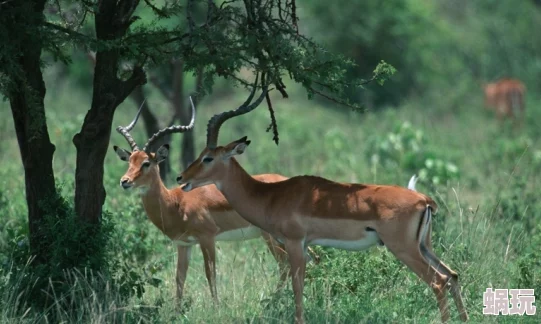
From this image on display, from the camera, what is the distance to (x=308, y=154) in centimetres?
1509

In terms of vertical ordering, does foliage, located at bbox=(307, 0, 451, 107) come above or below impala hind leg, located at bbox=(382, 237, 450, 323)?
above

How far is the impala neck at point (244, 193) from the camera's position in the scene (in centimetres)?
721

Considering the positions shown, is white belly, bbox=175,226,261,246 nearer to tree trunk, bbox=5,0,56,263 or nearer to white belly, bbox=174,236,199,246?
white belly, bbox=174,236,199,246

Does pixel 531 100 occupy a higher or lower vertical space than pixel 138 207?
higher

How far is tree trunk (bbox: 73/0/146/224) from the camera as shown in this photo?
7.04 m

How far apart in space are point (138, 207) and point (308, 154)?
20.7ft

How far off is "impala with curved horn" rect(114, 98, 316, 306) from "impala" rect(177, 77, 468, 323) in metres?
0.91

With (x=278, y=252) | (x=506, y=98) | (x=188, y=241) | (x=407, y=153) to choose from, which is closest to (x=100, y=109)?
(x=188, y=241)

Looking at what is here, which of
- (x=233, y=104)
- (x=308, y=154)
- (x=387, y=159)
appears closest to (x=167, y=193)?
(x=387, y=159)

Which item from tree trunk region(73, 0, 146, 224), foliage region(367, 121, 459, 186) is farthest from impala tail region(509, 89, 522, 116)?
tree trunk region(73, 0, 146, 224)

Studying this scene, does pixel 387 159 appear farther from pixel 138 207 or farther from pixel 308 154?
pixel 138 207

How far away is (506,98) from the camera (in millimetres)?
19953

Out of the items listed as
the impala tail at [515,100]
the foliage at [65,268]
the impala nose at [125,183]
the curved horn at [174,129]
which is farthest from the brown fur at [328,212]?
the impala tail at [515,100]

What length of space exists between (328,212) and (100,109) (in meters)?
1.76
